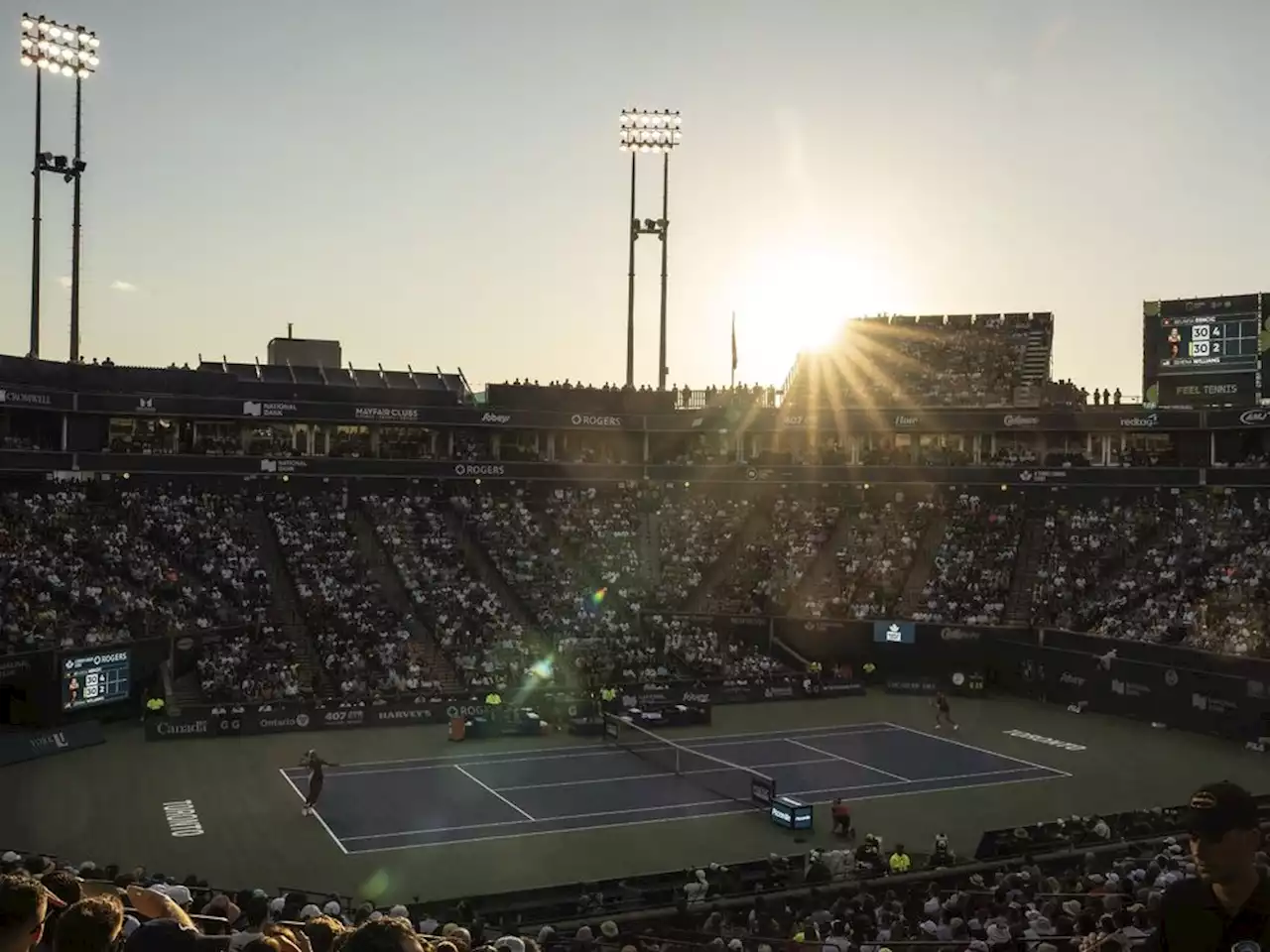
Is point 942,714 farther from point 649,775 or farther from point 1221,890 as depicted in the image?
point 1221,890

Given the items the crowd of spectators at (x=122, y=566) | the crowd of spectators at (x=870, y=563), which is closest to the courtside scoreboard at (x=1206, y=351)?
the crowd of spectators at (x=870, y=563)

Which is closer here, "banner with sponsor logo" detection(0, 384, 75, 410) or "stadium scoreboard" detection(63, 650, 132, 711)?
"stadium scoreboard" detection(63, 650, 132, 711)

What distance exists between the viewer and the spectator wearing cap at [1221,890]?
173 inches

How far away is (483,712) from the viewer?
135ft

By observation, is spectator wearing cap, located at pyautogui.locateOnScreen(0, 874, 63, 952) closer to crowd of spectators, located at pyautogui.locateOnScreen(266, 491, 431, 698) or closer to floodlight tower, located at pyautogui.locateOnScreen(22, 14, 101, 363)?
crowd of spectators, located at pyautogui.locateOnScreen(266, 491, 431, 698)

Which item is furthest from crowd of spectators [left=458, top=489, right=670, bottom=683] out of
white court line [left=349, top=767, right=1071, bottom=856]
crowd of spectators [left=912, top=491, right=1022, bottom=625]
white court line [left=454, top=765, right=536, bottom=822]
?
white court line [left=349, top=767, right=1071, bottom=856]

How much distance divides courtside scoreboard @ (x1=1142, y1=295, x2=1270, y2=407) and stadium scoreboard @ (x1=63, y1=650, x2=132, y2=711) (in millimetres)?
45377

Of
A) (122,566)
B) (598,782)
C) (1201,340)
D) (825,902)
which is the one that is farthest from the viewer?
(1201,340)

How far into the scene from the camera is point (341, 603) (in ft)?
158

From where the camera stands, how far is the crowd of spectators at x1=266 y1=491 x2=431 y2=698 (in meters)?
44.2

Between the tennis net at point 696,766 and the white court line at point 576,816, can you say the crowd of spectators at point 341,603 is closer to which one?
the tennis net at point 696,766

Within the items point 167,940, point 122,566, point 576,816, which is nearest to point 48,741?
point 122,566

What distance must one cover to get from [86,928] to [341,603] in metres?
44.7

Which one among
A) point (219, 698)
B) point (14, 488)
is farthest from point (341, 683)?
point (14, 488)
